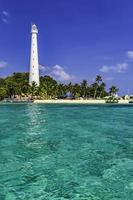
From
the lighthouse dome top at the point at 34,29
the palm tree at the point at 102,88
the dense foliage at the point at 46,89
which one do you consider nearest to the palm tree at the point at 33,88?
the dense foliage at the point at 46,89

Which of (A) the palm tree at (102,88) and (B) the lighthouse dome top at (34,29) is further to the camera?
(A) the palm tree at (102,88)

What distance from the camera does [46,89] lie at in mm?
134375

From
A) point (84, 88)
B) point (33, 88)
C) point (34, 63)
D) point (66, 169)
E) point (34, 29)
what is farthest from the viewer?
point (84, 88)

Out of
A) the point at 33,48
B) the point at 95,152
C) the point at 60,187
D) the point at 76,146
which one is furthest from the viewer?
the point at 33,48

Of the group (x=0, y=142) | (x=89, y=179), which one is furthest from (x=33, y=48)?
(x=89, y=179)

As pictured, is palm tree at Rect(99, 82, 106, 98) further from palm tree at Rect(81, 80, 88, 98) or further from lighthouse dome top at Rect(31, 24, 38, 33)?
lighthouse dome top at Rect(31, 24, 38, 33)

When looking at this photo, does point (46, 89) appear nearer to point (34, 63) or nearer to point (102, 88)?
point (34, 63)

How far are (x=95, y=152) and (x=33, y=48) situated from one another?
116m

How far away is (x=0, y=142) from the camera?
67.8 ft

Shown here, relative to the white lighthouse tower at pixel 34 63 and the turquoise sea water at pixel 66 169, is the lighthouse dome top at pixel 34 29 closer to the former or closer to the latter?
the white lighthouse tower at pixel 34 63

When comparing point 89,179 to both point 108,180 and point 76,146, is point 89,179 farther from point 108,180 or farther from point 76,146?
point 76,146

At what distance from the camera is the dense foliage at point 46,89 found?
132 metres

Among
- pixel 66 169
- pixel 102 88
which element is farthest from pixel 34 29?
pixel 66 169

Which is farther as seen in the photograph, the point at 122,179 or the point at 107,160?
the point at 107,160
